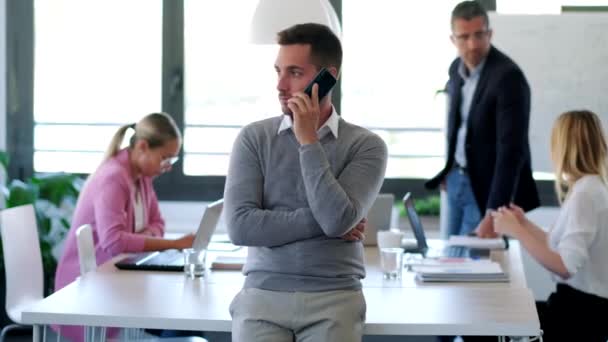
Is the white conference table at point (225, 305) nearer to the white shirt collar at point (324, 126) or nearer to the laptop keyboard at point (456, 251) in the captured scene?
the laptop keyboard at point (456, 251)

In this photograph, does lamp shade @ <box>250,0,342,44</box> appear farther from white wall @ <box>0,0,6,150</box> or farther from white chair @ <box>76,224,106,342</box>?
white wall @ <box>0,0,6,150</box>

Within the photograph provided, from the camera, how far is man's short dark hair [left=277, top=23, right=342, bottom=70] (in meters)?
2.47

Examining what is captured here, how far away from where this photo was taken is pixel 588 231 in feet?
10.7

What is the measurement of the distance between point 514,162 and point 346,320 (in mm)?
2059

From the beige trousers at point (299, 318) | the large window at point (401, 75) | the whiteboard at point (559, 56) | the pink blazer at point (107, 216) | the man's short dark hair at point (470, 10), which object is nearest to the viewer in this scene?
the beige trousers at point (299, 318)

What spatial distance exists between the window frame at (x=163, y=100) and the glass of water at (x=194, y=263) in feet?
8.82

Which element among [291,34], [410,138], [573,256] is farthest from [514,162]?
[291,34]

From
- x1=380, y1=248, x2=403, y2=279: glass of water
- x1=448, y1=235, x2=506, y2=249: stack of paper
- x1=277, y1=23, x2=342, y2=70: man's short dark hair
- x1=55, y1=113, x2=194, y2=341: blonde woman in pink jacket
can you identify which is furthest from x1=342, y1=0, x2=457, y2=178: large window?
x1=277, y1=23, x2=342, y2=70: man's short dark hair

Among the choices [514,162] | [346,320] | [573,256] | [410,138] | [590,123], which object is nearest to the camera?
[346,320]

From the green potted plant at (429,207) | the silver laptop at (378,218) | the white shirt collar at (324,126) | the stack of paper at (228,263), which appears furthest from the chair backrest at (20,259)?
the green potted plant at (429,207)

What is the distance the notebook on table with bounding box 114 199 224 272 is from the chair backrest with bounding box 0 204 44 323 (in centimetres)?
51

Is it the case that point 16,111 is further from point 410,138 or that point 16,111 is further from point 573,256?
point 573,256

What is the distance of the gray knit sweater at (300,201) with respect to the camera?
2326 millimetres

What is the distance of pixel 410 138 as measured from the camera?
5609 mm
